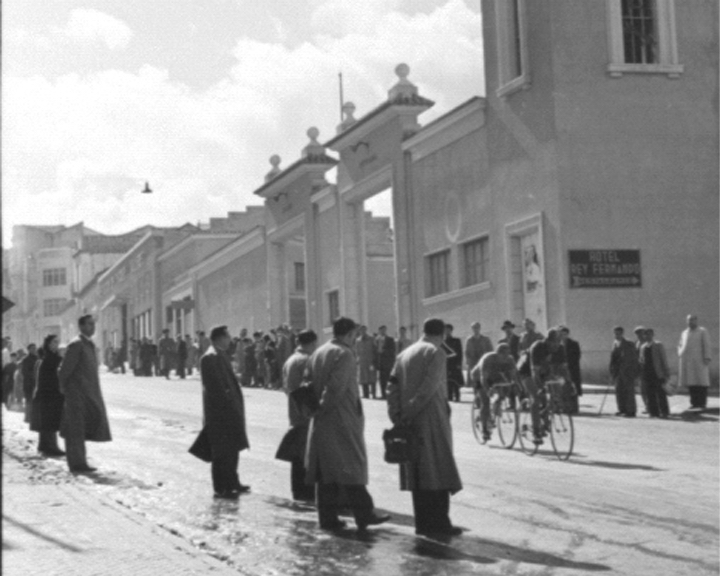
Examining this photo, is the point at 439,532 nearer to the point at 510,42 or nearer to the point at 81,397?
the point at 81,397

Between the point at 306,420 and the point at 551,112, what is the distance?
1891 cm

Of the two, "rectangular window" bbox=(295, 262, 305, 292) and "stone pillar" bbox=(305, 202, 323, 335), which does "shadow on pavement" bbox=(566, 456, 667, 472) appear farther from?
"rectangular window" bbox=(295, 262, 305, 292)

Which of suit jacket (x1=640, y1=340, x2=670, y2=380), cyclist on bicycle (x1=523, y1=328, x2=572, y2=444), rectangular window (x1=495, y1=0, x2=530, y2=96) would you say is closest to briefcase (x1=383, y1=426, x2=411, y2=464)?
cyclist on bicycle (x1=523, y1=328, x2=572, y2=444)

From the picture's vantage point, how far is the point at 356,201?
39.6 meters

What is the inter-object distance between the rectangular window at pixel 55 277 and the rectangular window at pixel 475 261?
9082 cm

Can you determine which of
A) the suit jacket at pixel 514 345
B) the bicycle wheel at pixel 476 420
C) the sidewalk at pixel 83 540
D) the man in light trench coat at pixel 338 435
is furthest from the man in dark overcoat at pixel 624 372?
the man in light trench coat at pixel 338 435

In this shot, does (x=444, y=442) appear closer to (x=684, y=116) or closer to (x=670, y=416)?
(x=670, y=416)

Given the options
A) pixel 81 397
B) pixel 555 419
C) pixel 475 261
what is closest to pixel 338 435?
pixel 81 397

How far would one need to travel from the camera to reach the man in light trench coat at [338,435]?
9.15 meters

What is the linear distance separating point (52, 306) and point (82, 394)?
10715 centimetres

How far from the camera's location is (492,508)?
10.6m

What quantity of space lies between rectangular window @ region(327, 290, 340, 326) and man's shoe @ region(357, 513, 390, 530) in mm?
31787

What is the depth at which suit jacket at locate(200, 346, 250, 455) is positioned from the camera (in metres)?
11.4

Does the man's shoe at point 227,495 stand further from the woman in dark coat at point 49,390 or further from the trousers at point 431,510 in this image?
the woman in dark coat at point 49,390
